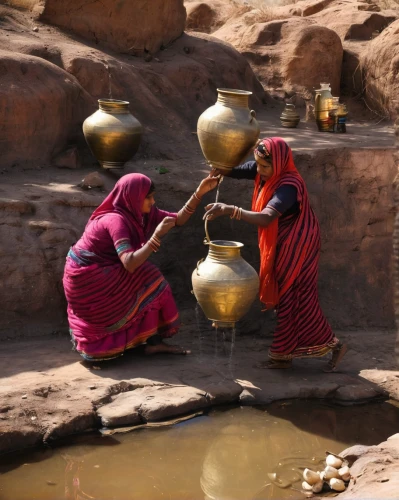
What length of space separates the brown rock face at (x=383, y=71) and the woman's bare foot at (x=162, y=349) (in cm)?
569

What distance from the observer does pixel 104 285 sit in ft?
18.7

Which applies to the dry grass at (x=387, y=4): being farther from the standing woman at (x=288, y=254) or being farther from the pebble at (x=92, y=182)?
the standing woman at (x=288, y=254)

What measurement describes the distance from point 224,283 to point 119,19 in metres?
5.07

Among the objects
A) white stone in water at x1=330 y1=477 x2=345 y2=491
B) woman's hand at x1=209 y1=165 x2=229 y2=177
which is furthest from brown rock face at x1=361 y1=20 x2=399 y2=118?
white stone in water at x1=330 y1=477 x2=345 y2=491

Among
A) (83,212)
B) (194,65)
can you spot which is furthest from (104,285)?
(194,65)

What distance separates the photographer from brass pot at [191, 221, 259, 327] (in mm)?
5426

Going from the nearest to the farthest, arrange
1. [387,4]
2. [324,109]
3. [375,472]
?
[375,472] → [324,109] → [387,4]

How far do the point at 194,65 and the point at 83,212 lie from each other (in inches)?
139

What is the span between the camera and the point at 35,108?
7676 mm

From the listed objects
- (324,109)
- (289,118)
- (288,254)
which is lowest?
(288,254)

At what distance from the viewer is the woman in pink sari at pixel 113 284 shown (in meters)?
5.70

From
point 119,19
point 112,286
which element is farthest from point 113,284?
point 119,19

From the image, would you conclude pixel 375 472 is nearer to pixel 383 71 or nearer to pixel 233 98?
pixel 233 98

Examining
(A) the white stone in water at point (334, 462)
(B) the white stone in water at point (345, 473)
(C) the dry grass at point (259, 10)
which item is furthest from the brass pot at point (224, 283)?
(C) the dry grass at point (259, 10)
